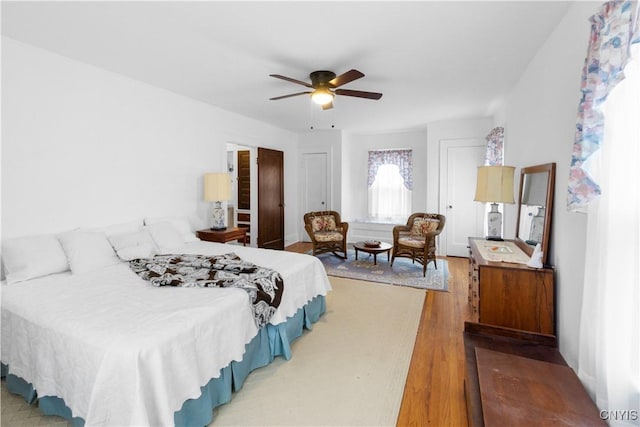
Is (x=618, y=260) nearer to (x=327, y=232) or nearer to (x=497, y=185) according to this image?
(x=497, y=185)


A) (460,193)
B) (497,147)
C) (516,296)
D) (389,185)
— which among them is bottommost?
(516,296)

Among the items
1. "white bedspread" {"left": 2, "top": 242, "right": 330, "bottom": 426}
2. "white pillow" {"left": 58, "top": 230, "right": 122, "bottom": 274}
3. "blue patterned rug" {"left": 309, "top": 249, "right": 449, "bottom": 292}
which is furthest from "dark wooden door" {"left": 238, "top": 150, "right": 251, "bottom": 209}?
"white bedspread" {"left": 2, "top": 242, "right": 330, "bottom": 426}

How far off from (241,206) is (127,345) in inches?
203

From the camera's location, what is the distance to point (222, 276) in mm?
2219

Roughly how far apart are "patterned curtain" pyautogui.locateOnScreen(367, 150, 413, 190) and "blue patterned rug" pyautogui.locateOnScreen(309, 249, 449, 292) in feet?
6.47

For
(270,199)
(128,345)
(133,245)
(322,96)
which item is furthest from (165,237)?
(270,199)

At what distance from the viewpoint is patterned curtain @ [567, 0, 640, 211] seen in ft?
3.86

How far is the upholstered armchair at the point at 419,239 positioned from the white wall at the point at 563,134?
199cm

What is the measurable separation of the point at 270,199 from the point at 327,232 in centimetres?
137

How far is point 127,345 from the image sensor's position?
1.34m

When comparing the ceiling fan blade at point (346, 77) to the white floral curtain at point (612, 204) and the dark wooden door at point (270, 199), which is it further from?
the dark wooden door at point (270, 199)

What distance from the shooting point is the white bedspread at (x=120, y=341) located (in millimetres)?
1301

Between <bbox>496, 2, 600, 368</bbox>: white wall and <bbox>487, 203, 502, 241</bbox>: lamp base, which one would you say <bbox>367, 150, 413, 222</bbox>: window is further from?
<bbox>496, 2, 600, 368</bbox>: white wall

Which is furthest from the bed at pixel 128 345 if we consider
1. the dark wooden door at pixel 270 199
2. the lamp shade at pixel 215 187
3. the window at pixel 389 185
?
the window at pixel 389 185
